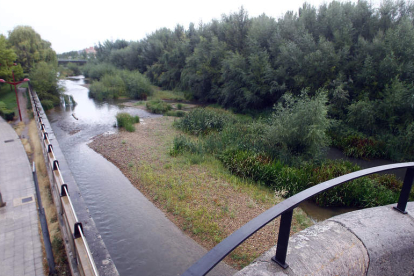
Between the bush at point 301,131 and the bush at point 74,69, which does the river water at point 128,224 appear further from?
the bush at point 74,69

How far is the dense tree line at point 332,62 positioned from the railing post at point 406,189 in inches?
459

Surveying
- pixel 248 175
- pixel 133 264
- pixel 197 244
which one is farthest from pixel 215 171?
pixel 133 264

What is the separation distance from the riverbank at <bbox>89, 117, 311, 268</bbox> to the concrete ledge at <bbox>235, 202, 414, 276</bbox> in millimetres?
3731

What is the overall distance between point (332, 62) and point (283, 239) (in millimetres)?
16441

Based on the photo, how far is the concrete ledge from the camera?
1.54m

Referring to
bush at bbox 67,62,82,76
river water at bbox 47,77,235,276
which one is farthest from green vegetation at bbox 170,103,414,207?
bush at bbox 67,62,82,76

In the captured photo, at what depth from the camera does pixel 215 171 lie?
9.25 meters

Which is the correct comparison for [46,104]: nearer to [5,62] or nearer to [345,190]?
[5,62]

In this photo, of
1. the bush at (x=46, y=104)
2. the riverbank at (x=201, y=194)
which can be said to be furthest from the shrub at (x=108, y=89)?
the riverbank at (x=201, y=194)

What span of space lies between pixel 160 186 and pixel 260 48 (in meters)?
15.4

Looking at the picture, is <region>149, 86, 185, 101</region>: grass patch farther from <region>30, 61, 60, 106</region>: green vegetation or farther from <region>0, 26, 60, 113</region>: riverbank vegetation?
<region>0, 26, 60, 113</region>: riverbank vegetation

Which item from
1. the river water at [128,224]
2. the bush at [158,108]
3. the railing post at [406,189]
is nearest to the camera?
the railing post at [406,189]

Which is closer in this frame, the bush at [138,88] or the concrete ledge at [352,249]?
the concrete ledge at [352,249]

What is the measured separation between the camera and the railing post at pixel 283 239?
4.60ft
